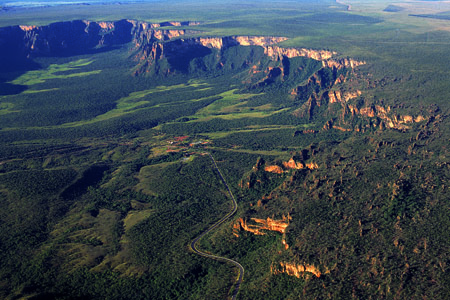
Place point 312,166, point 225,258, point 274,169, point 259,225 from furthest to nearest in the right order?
point 274,169
point 312,166
point 259,225
point 225,258

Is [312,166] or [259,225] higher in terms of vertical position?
[312,166]

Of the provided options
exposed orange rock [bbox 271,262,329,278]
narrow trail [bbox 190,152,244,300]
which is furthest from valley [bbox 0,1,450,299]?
narrow trail [bbox 190,152,244,300]

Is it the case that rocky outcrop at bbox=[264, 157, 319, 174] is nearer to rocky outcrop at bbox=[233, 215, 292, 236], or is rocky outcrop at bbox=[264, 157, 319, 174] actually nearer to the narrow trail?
the narrow trail

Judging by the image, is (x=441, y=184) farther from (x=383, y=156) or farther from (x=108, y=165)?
(x=108, y=165)

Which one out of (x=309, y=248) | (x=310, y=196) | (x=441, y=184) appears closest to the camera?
(x=309, y=248)

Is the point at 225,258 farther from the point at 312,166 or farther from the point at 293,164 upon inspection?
the point at 293,164

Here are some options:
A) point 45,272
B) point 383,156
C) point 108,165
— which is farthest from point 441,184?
point 108,165

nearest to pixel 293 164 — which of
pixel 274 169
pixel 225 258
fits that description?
pixel 274 169
